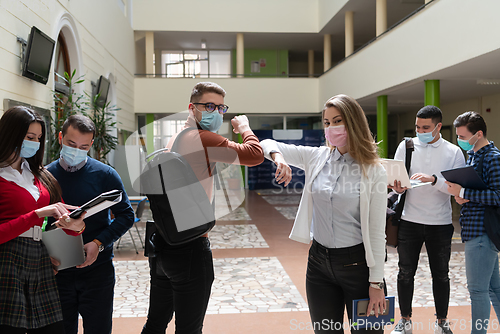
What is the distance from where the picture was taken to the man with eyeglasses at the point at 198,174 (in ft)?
5.98

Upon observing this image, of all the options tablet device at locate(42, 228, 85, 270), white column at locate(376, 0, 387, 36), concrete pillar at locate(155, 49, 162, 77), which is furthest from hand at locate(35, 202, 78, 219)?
concrete pillar at locate(155, 49, 162, 77)

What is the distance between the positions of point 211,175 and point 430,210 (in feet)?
6.18

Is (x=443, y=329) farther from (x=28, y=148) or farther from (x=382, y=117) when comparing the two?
(x=382, y=117)

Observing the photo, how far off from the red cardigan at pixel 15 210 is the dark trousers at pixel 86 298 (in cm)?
40

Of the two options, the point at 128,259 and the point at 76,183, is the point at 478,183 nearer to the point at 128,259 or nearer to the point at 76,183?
the point at 76,183

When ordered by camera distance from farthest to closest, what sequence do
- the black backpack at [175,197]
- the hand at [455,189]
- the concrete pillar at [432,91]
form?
the concrete pillar at [432,91] < the hand at [455,189] < the black backpack at [175,197]

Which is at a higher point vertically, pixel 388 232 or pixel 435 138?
pixel 435 138

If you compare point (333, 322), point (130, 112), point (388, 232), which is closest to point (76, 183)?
point (333, 322)

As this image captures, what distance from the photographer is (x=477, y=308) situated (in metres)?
2.71

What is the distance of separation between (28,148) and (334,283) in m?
1.65

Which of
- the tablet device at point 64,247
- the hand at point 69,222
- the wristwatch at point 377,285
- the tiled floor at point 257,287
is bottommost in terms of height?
the tiled floor at point 257,287

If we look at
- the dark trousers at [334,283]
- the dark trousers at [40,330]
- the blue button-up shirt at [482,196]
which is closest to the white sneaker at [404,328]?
the blue button-up shirt at [482,196]

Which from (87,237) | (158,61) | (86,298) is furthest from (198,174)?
(158,61)

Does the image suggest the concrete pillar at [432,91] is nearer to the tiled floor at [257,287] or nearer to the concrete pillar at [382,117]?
the concrete pillar at [382,117]
